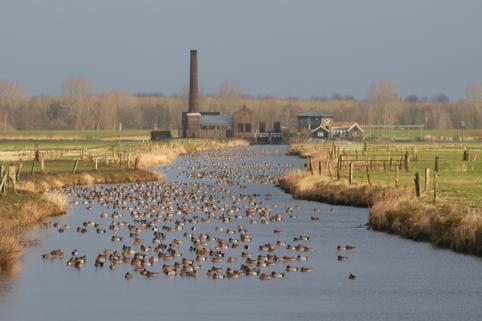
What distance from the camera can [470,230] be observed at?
44.7 m

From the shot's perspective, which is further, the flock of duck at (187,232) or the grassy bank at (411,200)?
the grassy bank at (411,200)

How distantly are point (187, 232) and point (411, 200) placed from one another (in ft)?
36.0

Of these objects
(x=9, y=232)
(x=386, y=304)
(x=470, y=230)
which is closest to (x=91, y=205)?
(x=9, y=232)

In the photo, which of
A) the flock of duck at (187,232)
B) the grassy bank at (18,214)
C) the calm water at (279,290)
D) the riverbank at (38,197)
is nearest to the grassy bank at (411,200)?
the calm water at (279,290)

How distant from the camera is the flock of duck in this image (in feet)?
136

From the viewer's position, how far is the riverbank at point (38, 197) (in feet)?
137

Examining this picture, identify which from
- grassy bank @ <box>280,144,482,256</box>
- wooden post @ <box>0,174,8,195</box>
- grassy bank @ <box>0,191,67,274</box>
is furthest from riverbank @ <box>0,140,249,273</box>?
grassy bank @ <box>280,144,482,256</box>

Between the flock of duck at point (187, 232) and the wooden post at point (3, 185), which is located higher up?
the wooden post at point (3, 185)

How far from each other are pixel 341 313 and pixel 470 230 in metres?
12.8

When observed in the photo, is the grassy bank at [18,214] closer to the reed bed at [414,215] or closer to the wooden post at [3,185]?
the wooden post at [3,185]

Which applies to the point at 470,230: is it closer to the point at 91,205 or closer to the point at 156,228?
the point at 156,228

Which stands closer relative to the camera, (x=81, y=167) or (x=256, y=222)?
(x=256, y=222)

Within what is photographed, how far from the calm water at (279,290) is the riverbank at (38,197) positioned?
112 centimetres

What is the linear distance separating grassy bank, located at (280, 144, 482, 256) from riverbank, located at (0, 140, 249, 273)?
14451 millimetres
